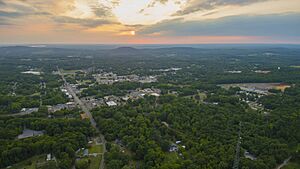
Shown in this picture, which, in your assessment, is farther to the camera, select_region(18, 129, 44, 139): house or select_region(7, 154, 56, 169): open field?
select_region(18, 129, 44, 139): house

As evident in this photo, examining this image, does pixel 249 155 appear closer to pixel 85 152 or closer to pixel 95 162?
pixel 95 162

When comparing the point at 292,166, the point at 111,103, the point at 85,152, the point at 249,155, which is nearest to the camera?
the point at 292,166

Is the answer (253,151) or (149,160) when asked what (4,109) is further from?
(253,151)

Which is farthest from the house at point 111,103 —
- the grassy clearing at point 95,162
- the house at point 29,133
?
the grassy clearing at point 95,162

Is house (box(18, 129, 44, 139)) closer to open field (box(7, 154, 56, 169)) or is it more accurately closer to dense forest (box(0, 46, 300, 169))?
dense forest (box(0, 46, 300, 169))

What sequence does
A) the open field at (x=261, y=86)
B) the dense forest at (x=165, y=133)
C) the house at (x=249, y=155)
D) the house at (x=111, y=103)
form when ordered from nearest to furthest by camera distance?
the dense forest at (x=165, y=133)
the house at (x=249, y=155)
the house at (x=111, y=103)
the open field at (x=261, y=86)

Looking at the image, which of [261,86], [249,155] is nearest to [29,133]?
[249,155]

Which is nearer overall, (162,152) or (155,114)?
(162,152)

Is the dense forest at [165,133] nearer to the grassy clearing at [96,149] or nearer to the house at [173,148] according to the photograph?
the house at [173,148]

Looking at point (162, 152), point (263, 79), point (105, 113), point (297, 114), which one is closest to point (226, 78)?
point (263, 79)

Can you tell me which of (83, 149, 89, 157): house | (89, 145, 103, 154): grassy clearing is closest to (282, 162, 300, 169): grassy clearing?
(89, 145, 103, 154): grassy clearing

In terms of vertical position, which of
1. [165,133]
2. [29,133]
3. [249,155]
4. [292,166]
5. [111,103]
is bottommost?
[292,166]
